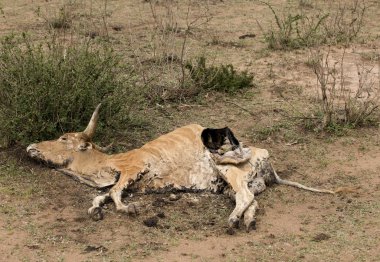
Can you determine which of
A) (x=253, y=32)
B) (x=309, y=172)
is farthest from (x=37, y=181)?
(x=253, y=32)

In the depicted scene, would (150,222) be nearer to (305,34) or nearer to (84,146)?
(84,146)

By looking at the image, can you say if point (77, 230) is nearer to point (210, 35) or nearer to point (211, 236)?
point (211, 236)

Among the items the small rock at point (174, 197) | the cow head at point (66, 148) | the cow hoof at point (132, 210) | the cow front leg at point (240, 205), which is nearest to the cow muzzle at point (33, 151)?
the cow head at point (66, 148)

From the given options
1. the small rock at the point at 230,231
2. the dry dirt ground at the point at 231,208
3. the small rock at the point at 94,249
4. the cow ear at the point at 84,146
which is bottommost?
the dry dirt ground at the point at 231,208

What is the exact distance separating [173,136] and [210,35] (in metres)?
5.06

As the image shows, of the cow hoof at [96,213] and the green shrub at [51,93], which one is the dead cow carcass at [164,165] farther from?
the green shrub at [51,93]

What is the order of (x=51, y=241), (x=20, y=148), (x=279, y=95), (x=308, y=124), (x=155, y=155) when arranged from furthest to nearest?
(x=279, y=95) < (x=308, y=124) < (x=20, y=148) < (x=155, y=155) < (x=51, y=241)

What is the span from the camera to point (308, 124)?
21.8 ft

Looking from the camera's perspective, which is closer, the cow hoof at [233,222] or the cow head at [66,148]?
the cow hoof at [233,222]

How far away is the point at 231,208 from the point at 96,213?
39.8 inches

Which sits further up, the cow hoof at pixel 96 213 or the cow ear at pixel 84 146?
the cow ear at pixel 84 146

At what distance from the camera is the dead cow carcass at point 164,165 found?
16.6ft

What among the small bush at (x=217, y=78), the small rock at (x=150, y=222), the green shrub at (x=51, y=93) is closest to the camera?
the small rock at (x=150, y=222)

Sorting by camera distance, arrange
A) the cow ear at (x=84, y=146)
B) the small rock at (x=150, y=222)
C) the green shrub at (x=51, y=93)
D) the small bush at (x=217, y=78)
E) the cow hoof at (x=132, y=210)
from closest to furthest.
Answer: the small rock at (x=150, y=222) < the cow hoof at (x=132, y=210) < the cow ear at (x=84, y=146) < the green shrub at (x=51, y=93) < the small bush at (x=217, y=78)
